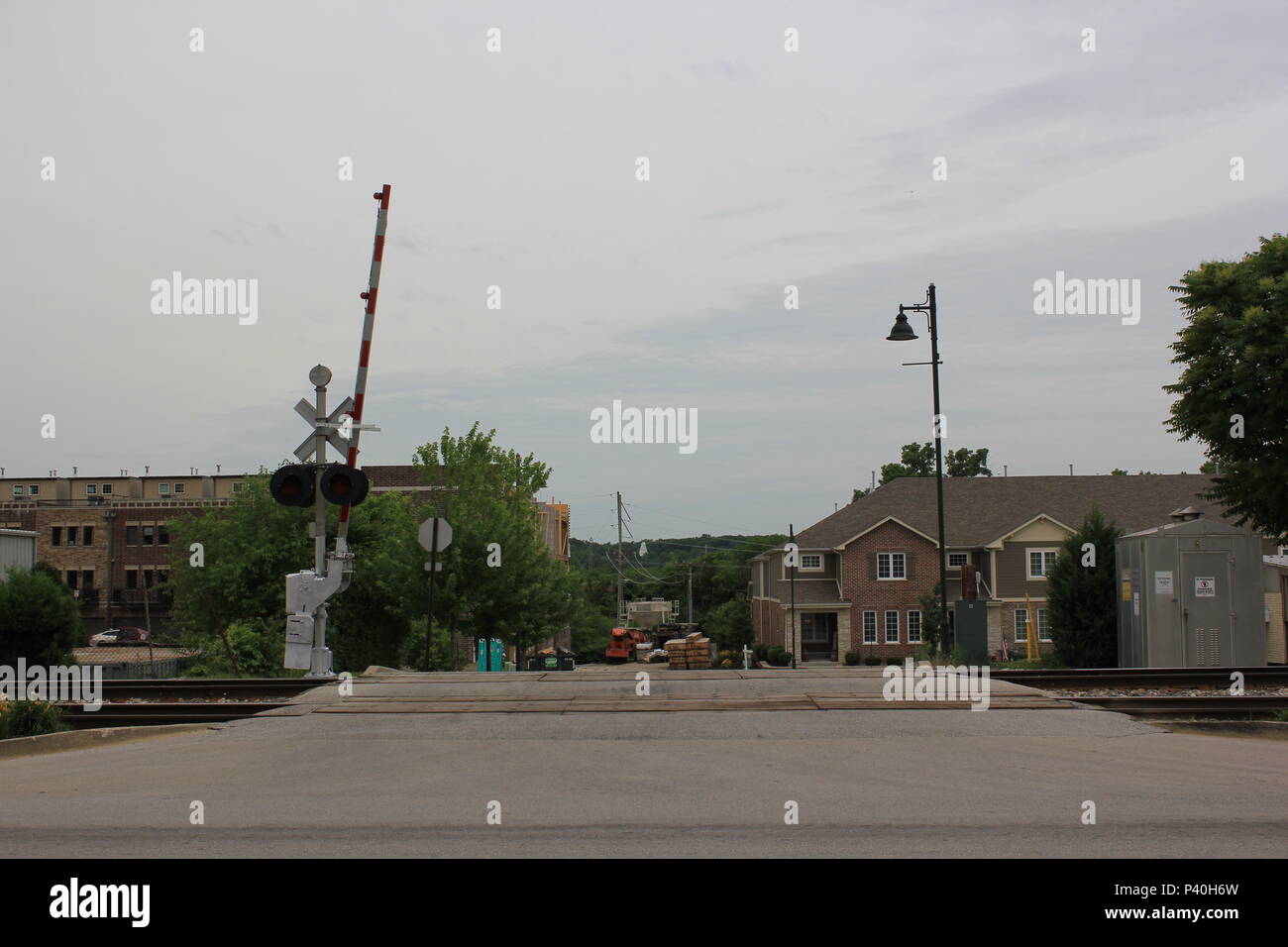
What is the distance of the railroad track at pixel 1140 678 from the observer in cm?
1570

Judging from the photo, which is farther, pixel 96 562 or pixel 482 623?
pixel 96 562

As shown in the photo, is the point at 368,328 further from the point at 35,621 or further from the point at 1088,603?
the point at 1088,603

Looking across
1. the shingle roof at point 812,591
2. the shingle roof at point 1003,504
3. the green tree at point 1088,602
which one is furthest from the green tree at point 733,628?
the green tree at point 1088,602

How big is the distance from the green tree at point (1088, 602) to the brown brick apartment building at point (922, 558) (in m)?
26.5

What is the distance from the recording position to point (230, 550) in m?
40.5

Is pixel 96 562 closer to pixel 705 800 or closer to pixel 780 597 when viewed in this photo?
pixel 780 597

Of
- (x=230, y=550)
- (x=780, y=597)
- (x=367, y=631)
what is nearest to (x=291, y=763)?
(x=367, y=631)

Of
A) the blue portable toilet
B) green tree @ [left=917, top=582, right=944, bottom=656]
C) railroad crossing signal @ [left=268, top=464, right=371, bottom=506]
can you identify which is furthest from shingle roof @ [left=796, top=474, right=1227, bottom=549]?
railroad crossing signal @ [left=268, top=464, right=371, bottom=506]

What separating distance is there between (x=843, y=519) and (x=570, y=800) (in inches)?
1913

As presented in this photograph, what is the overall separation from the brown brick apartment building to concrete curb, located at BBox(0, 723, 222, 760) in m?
41.8

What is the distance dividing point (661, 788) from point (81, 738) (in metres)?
7.25

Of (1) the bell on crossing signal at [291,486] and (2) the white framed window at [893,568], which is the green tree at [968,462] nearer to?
(2) the white framed window at [893,568]
